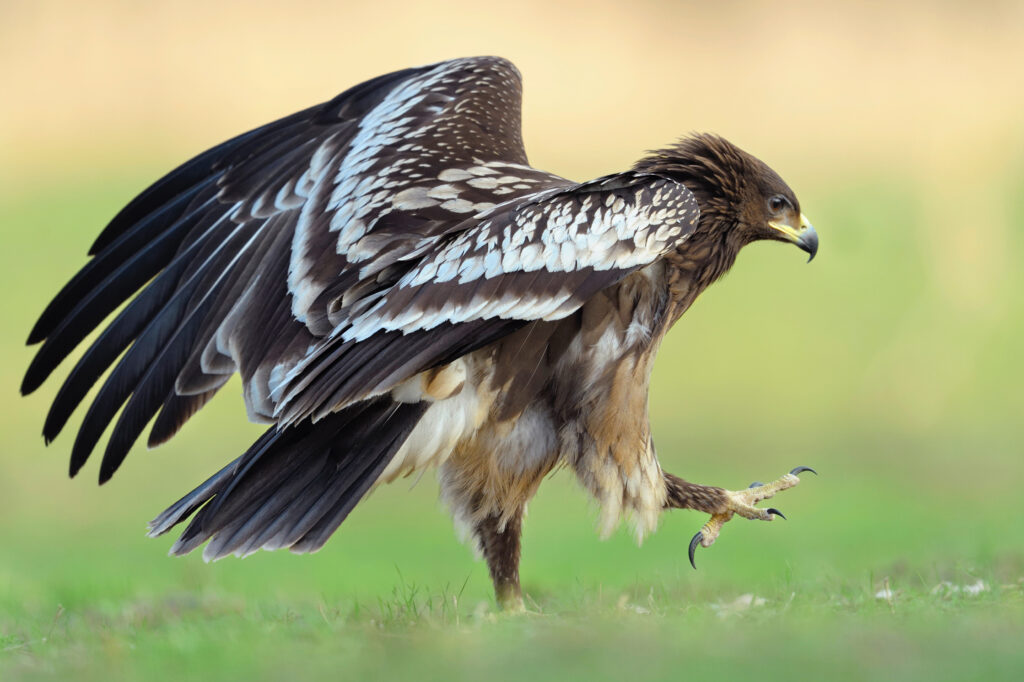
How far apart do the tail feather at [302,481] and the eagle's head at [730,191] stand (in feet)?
4.54

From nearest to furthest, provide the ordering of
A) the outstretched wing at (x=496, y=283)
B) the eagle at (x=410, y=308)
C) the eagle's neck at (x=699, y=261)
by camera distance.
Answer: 1. the outstretched wing at (x=496, y=283)
2. the eagle at (x=410, y=308)
3. the eagle's neck at (x=699, y=261)

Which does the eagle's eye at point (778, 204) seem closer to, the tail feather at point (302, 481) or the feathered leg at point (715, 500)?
the feathered leg at point (715, 500)

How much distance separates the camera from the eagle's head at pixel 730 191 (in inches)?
206

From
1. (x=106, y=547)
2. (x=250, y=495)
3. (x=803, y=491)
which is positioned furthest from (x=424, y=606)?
(x=803, y=491)

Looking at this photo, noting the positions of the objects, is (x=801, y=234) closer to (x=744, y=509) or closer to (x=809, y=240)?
(x=809, y=240)

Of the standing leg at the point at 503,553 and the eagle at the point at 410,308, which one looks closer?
the eagle at the point at 410,308

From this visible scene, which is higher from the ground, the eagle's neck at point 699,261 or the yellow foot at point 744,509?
the eagle's neck at point 699,261

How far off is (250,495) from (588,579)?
9.10 ft

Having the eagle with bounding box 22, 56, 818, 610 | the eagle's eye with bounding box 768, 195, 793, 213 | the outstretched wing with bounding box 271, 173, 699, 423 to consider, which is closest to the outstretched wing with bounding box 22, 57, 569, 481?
the eagle with bounding box 22, 56, 818, 610

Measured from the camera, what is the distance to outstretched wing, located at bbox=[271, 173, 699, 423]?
4414 millimetres

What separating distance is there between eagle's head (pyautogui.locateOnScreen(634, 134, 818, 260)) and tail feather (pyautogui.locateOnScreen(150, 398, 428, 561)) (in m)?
1.38

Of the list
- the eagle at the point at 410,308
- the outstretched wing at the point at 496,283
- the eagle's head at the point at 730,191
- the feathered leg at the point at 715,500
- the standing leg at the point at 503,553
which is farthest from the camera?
the standing leg at the point at 503,553

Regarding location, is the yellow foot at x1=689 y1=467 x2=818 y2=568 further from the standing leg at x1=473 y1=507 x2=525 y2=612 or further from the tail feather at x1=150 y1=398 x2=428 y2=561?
the tail feather at x1=150 y1=398 x2=428 y2=561

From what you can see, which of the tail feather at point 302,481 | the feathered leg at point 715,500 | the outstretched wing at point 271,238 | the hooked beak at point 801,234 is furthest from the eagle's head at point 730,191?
the tail feather at point 302,481
